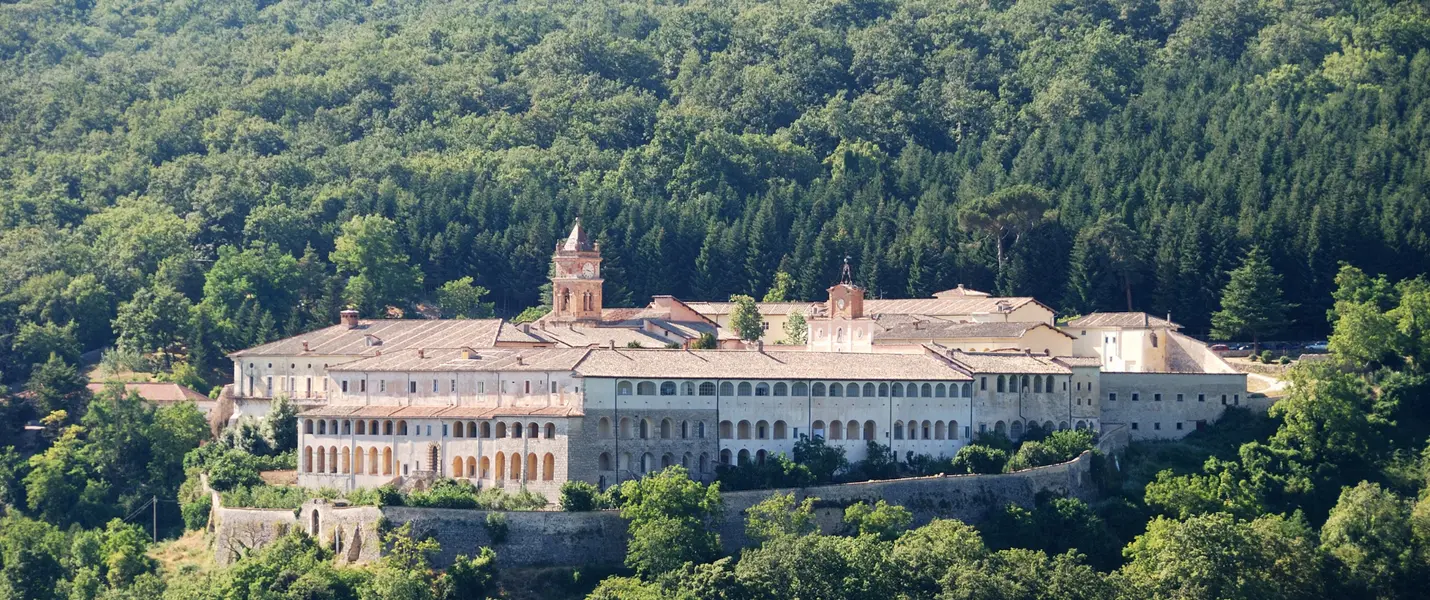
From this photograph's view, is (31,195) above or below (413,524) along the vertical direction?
above

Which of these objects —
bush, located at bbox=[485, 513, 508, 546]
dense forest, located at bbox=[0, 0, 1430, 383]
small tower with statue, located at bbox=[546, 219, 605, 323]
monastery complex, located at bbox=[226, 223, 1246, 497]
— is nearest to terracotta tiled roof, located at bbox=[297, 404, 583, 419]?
monastery complex, located at bbox=[226, 223, 1246, 497]

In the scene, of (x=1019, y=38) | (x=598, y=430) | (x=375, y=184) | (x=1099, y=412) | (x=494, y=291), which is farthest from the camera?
(x=1019, y=38)

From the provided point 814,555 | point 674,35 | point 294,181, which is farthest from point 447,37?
point 814,555

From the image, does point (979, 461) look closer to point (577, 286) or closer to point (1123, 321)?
point (1123, 321)

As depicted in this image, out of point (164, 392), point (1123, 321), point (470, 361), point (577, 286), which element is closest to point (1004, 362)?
point (1123, 321)

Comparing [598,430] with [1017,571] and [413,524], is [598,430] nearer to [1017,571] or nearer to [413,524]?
[413,524]

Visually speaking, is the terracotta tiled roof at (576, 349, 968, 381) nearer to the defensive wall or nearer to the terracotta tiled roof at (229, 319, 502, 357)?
the defensive wall

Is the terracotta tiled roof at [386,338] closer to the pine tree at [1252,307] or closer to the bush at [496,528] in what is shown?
the bush at [496,528]
